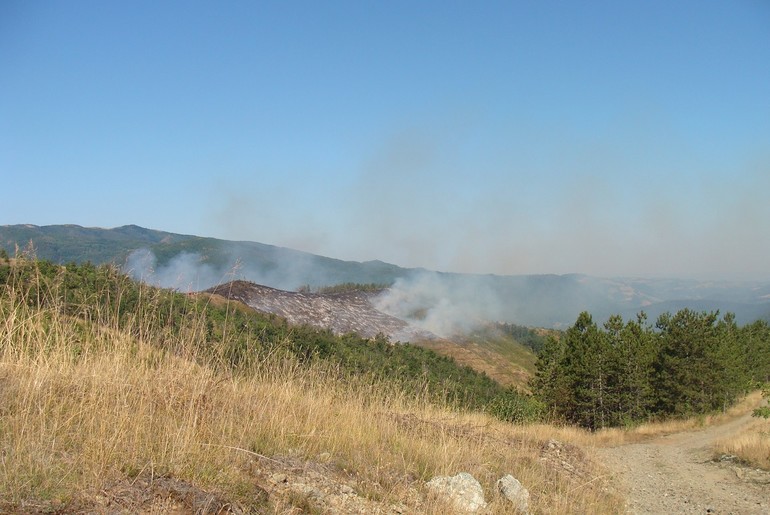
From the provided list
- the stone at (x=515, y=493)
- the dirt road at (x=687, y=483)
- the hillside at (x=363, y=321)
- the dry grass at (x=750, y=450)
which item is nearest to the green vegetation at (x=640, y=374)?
the dirt road at (x=687, y=483)

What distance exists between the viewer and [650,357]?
28844mm

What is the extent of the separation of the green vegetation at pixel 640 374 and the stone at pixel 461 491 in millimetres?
24223

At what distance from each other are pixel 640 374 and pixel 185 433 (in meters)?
29.6

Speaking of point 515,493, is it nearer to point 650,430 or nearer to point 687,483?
point 687,483

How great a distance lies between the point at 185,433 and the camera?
3.28m

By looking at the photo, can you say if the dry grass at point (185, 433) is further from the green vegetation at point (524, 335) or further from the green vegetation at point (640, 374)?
the green vegetation at point (524, 335)

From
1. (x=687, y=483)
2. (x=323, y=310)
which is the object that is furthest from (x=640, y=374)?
(x=323, y=310)

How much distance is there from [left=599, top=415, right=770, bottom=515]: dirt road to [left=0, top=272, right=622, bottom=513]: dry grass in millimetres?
1468

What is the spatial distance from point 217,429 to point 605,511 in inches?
184

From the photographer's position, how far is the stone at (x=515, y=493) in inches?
170

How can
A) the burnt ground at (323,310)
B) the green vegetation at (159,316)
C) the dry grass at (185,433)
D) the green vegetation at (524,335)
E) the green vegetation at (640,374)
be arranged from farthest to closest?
the green vegetation at (524,335) → the burnt ground at (323,310) → the green vegetation at (640,374) → the green vegetation at (159,316) → the dry grass at (185,433)

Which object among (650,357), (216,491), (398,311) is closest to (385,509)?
(216,491)

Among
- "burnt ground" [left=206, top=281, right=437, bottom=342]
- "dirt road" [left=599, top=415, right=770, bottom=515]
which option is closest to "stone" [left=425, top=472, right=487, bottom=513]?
"dirt road" [left=599, top=415, right=770, bottom=515]

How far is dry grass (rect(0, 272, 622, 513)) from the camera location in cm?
281
